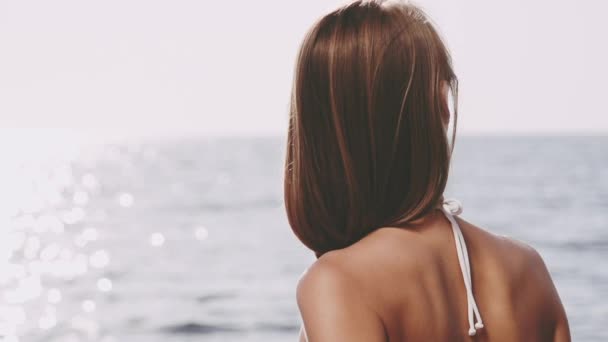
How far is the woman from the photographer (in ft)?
4.30

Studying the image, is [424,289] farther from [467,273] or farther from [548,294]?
[548,294]

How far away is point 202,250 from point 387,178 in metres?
14.5

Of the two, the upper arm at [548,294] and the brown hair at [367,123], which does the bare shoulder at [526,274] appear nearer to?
the upper arm at [548,294]

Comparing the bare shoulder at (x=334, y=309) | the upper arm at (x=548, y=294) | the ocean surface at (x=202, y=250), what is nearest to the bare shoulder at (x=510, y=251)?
the upper arm at (x=548, y=294)

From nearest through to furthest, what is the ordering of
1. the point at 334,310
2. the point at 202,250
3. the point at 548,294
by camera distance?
the point at 334,310 → the point at 548,294 → the point at 202,250

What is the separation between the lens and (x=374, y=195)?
136cm

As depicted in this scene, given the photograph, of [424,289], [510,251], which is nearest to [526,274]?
[510,251]

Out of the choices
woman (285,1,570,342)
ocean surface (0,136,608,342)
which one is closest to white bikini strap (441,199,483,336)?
woman (285,1,570,342)

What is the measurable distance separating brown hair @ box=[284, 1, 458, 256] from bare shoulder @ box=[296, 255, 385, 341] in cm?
10

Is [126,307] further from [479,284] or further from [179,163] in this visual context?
[179,163]

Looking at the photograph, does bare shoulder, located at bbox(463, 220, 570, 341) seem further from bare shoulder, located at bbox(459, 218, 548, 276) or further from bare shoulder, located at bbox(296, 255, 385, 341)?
bare shoulder, located at bbox(296, 255, 385, 341)

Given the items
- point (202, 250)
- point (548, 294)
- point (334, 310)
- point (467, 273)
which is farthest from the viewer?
point (202, 250)

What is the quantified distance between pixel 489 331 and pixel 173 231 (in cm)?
1827

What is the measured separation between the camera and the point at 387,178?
4.44ft
